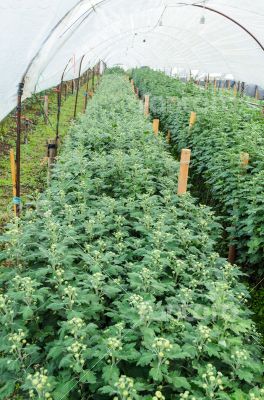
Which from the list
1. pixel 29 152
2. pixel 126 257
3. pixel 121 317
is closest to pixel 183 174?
pixel 126 257

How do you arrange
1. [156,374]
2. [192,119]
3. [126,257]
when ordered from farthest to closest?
[192,119] < [126,257] < [156,374]

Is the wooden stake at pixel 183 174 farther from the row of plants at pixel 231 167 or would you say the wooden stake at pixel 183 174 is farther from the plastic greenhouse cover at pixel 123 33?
the plastic greenhouse cover at pixel 123 33

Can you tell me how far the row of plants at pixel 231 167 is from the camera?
4695 mm

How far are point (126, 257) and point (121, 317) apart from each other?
0.89 m

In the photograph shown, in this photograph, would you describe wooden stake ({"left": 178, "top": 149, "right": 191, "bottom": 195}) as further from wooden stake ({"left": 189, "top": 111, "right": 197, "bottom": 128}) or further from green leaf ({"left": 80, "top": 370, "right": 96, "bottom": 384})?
wooden stake ({"left": 189, "top": 111, "right": 197, "bottom": 128})

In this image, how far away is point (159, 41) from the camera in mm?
19172

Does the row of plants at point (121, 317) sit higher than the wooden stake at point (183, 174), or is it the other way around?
the wooden stake at point (183, 174)

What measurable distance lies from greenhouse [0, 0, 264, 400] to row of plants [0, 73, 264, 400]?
0.01 m

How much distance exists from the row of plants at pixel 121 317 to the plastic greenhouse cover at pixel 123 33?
1719 mm

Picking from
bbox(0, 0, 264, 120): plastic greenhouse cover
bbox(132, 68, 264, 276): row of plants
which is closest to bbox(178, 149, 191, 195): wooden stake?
bbox(132, 68, 264, 276): row of plants

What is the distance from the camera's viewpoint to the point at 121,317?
2725 millimetres

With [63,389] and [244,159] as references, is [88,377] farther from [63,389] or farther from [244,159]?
[244,159]

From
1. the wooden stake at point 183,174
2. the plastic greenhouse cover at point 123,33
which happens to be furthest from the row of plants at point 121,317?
the plastic greenhouse cover at point 123,33

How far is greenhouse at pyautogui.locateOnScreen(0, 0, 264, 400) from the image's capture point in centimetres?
236
